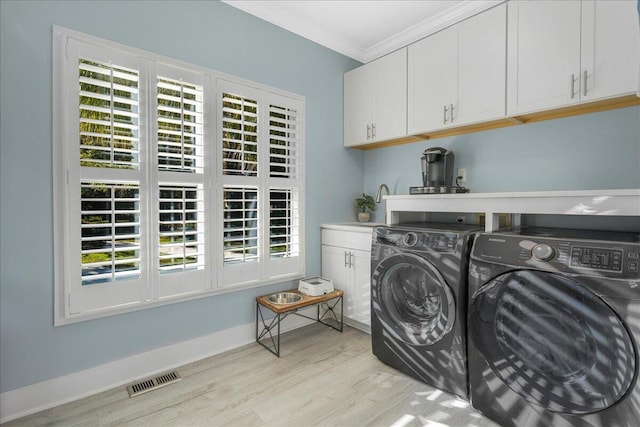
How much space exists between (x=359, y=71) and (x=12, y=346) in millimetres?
3359

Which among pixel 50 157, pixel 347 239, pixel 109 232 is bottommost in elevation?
pixel 347 239

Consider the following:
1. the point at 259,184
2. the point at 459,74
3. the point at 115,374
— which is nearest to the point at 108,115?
the point at 259,184

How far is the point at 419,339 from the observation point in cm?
204

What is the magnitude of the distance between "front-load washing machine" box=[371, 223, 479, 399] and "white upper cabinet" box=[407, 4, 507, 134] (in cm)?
95

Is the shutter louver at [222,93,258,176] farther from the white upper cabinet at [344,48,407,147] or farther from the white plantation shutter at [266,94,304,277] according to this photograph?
the white upper cabinet at [344,48,407,147]

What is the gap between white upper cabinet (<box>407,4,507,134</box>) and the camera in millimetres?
2230

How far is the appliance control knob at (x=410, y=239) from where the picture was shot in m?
2.08

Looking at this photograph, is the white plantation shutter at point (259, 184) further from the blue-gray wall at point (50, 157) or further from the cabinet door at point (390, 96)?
the cabinet door at point (390, 96)

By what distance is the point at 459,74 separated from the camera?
2426mm

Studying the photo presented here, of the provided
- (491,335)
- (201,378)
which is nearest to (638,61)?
(491,335)

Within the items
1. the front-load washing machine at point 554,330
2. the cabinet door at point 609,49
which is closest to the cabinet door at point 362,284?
the front-load washing machine at point 554,330

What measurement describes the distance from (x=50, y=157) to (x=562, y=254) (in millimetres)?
2757

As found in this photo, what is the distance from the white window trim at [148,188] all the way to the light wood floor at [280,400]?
0.53 m

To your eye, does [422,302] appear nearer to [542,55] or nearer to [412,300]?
[412,300]
